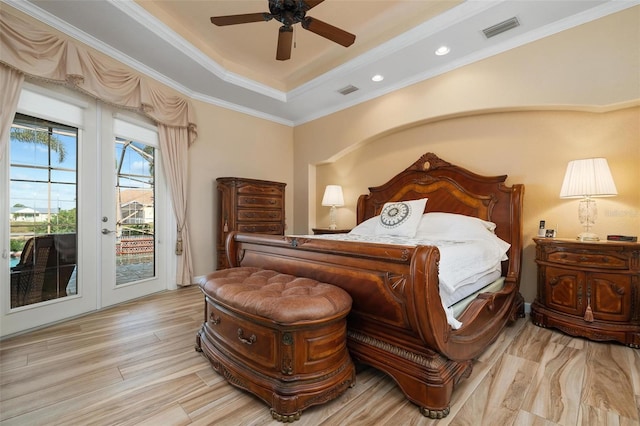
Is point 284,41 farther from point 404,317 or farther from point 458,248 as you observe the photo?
point 404,317

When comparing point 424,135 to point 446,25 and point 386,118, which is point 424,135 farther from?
point 446,25

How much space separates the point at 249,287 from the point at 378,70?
3124mm

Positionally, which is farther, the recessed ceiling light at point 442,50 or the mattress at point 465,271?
the recessed ceiling light at point 442,50

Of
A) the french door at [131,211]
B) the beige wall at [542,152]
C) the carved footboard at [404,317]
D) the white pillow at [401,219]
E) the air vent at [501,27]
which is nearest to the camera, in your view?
the carved footboard at [404,317]

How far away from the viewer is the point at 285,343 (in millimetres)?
1488

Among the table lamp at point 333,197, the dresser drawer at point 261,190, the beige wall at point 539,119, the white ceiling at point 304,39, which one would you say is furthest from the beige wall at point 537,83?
the dresser drawer at point 261,190

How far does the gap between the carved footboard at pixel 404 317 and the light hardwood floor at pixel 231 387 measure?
6.6 inches

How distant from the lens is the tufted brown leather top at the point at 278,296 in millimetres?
1478

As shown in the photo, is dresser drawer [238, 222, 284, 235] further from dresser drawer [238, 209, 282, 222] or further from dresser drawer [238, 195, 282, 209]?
dresser drawer [238, 195, 282, 209]

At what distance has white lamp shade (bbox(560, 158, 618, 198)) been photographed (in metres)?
2.35

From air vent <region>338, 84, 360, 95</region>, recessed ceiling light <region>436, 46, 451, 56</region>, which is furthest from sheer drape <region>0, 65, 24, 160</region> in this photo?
recessed ceiling light <region>436, 46, 451, 56</region>

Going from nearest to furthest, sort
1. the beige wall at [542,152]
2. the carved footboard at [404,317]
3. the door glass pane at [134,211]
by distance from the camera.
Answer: the carved footboard at [404,317]
the beige wall at [542,152]
the door glass pane at [134,211]

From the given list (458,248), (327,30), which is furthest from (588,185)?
(327,30)

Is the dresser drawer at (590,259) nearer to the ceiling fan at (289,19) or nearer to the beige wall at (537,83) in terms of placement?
the beige wall at (537,83)
